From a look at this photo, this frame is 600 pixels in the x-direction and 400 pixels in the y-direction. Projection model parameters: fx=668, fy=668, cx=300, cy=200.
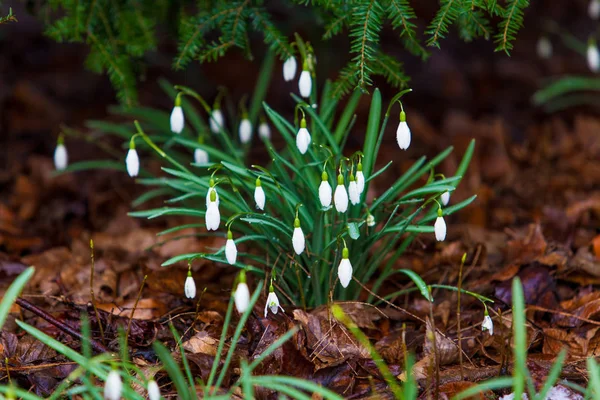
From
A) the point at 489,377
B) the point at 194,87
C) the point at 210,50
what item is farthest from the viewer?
the point at 194,87

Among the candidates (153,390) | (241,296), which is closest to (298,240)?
(241,296)

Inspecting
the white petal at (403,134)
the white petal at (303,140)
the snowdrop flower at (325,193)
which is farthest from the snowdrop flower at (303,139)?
the white petal at (403,134)

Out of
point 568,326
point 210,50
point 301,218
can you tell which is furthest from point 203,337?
point 568,326

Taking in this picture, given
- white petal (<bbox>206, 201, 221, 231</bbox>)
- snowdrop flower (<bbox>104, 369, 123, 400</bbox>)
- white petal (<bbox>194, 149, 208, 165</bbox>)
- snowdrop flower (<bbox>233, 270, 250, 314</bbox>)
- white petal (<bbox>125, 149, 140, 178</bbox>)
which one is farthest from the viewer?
white petal (<bbox>194, 149, 208, 165</bbox>)

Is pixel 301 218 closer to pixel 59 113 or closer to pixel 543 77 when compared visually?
pixel 59 113

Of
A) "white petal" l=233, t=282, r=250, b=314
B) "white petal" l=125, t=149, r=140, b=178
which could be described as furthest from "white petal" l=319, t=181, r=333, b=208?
"white petal" l=125, t=149, r=140, b=178

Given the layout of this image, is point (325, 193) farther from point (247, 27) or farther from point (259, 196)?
point (247, 27)

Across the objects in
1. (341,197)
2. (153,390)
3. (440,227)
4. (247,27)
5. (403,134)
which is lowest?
(153,390)

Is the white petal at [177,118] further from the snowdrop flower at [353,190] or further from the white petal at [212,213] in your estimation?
the snowdrop flower at [353,190]

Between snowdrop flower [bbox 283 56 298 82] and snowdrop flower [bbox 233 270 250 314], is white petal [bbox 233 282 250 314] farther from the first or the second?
snowdrop flower [bbox 283 56 298 82]
